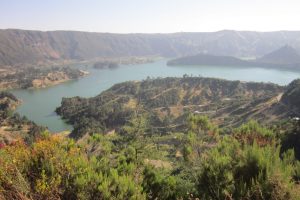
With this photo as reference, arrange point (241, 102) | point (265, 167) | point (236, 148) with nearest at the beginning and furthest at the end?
point (265, 167)
point (236, 148)
point (241, 102)

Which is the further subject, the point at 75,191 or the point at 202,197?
the point at 202,197

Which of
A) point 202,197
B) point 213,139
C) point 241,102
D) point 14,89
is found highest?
point 202,197

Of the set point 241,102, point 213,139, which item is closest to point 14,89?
point 241,102

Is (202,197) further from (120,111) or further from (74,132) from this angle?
(120,111)

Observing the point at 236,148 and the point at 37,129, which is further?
the point at 37,129

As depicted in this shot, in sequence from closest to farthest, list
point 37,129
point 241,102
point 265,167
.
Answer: point 265,167 < point 37,129 < point 241,102

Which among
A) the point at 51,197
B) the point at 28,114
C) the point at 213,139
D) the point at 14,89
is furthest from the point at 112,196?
the point at 14,89

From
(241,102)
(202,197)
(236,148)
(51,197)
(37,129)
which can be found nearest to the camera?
(51,197)

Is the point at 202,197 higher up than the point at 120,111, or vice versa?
the point at 202,197

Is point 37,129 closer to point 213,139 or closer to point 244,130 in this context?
point 213,139
